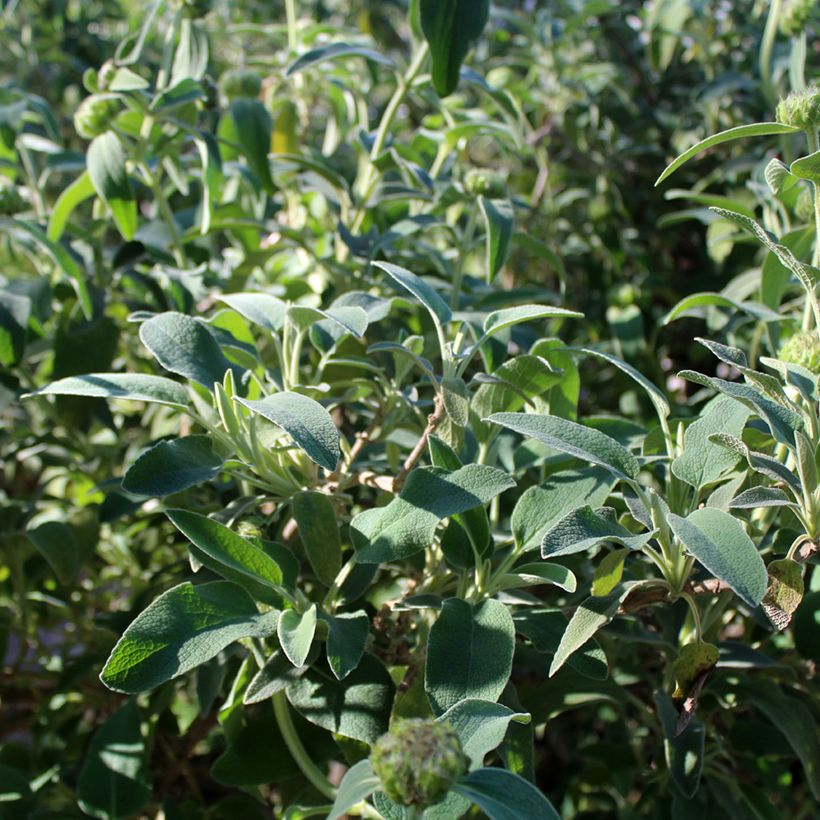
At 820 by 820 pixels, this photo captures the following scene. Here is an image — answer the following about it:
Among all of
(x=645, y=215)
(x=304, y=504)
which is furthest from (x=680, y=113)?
(x=304, y=504)

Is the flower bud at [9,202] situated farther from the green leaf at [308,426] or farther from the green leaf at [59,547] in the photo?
the green leaf at [308,426]

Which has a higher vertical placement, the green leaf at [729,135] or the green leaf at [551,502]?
the green leaf at [729,135]

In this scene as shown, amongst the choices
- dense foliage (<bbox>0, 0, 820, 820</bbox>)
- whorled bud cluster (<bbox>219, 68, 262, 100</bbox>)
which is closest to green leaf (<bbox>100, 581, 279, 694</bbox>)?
dense foliage (<bbox>0, 0, 820, 820</bbox>)

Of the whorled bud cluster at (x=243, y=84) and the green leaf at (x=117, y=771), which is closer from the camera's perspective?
the green leaf at (x=117, y=771)

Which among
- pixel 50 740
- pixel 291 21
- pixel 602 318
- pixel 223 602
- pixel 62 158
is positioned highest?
pixel 291 21

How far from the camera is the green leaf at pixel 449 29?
2.90ft

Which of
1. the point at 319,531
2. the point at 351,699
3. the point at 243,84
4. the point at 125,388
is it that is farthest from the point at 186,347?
the point at 243,84

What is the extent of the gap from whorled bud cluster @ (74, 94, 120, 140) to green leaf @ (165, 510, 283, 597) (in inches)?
21.8

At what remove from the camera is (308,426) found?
603 millimetres

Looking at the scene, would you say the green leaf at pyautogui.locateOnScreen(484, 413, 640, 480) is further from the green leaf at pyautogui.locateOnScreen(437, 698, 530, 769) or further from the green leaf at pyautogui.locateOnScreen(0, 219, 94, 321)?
the green leaf at pyautogui.locateOnScreen(0, 219, 94, 321)

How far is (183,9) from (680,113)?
3.26 feet

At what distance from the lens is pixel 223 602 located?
2.13 feet

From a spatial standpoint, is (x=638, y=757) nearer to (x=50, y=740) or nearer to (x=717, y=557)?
(x=717, y=557)

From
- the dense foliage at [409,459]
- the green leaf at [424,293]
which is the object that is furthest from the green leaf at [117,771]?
the green leaf at [424,293]
